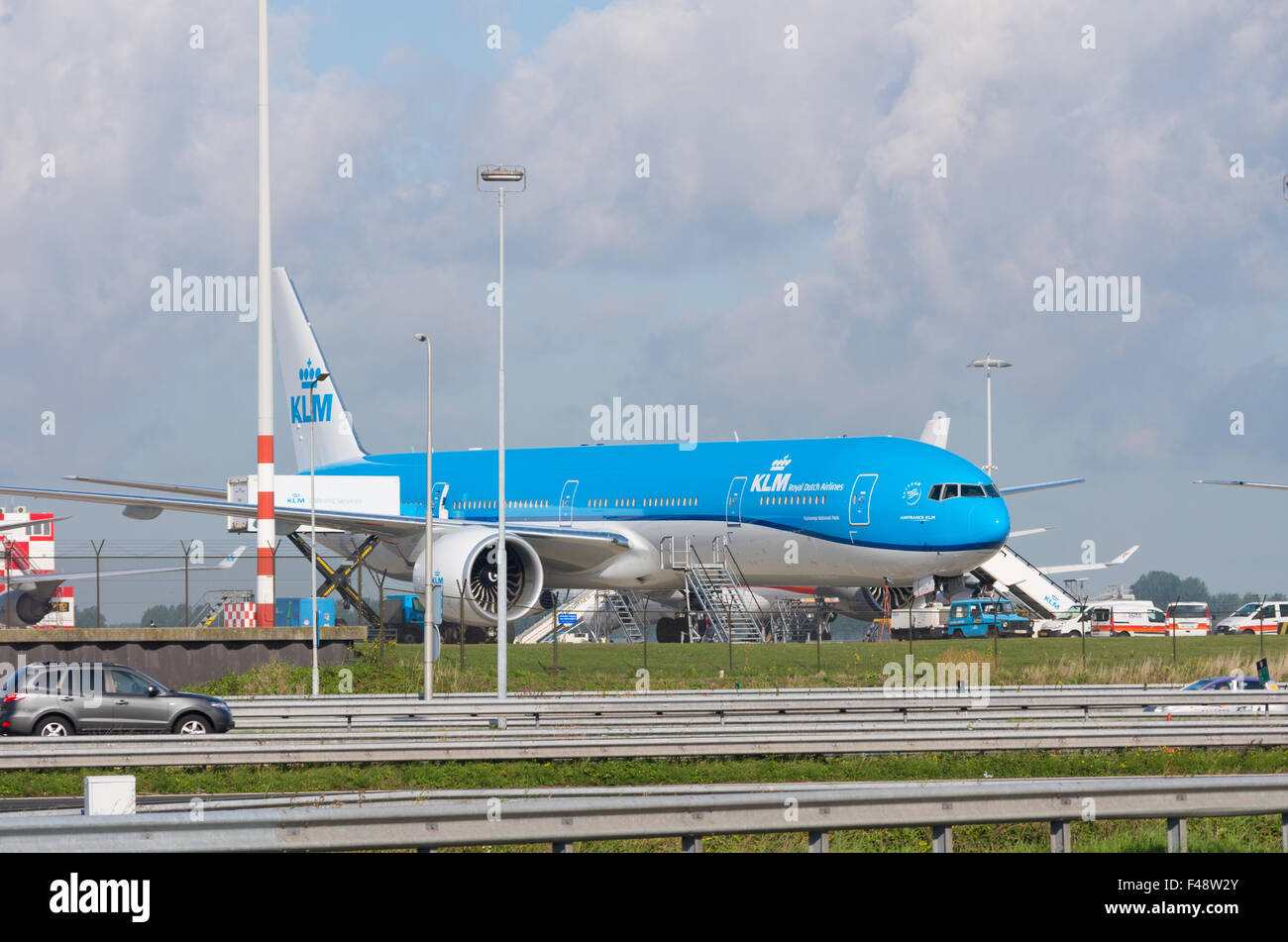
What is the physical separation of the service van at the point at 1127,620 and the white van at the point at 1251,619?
8.18 ft

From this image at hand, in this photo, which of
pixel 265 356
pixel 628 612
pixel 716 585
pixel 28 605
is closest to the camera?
pixel 265 356

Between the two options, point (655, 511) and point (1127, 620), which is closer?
point (655, 511)

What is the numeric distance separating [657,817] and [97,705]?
13.7m

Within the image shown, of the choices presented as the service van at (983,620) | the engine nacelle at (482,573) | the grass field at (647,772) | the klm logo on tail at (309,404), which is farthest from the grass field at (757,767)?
the klm logo on tail at (309,404)

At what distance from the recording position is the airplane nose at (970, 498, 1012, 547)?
3662 cm

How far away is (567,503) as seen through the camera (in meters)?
44.2

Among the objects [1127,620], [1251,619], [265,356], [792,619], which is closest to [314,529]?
[265,356]

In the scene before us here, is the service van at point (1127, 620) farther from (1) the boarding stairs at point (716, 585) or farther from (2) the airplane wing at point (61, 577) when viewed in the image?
(2) the airplane wing at point (61, 577)

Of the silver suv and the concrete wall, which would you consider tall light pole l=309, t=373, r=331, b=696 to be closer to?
the concrete wall

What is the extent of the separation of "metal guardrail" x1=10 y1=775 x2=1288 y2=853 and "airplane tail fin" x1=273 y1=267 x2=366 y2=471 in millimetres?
43203

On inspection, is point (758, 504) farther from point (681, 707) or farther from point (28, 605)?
point (28, 605)

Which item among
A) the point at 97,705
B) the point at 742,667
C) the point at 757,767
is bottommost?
the point at 757,767

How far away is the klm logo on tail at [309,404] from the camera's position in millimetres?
52094
